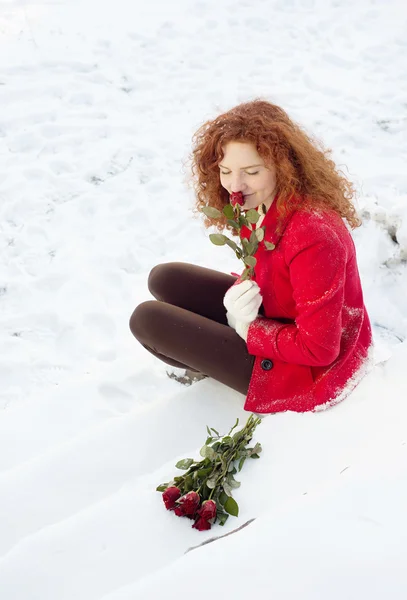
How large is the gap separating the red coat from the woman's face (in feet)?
0.20

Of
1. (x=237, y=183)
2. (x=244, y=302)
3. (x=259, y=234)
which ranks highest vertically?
(x=237, y=183)

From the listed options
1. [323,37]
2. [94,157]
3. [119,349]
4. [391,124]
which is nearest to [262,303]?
[119,349]

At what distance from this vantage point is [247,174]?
171 centimetres

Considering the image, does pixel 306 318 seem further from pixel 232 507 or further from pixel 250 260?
pixel 232 507

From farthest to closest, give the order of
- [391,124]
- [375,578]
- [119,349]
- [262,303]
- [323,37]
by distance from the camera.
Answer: [323,37] < [391,124] < [119,349] < [262,303] < [375,578]

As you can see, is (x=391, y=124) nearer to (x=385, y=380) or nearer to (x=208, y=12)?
(x=208, y=12)

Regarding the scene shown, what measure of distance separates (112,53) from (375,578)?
4.61 m

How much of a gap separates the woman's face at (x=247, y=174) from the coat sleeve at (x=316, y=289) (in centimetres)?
16

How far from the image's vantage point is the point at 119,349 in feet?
8.39

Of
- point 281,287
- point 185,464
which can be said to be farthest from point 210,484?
point 281,287

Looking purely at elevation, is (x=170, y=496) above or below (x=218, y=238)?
below

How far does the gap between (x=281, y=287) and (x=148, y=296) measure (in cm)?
117

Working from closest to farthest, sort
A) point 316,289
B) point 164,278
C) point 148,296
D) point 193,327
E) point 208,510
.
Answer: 1. point 208,510
2. point 316,289
3. point 193,327
4. point 164,278
5. point 148,296

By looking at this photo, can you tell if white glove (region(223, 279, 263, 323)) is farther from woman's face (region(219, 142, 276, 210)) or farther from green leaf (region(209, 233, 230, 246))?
woman's face (region(219, 142, 276, 210))
